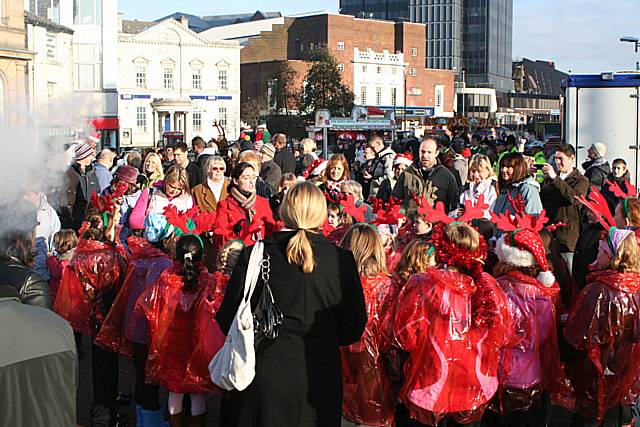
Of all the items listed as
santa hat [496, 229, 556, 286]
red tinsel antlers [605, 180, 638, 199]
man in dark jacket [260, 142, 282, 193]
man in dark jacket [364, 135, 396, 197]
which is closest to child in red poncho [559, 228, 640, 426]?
santa hat [496, 229, 556, 286]

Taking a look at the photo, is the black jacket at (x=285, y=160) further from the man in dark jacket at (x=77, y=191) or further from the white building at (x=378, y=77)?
the white building at (x=378, y=77)

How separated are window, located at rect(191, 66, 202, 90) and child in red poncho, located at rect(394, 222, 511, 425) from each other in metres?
72.9

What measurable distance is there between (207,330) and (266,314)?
4.90 ft

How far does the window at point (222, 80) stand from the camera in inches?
3059

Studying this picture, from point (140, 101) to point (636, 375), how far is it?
70.2 m

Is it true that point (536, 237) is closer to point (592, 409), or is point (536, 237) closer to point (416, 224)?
point (592, 409)

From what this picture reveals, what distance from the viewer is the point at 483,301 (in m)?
4.99

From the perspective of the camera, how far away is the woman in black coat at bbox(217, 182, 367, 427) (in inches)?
164

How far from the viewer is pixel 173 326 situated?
223 inches

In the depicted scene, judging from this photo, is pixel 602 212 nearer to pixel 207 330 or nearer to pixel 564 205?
pixel 564 205

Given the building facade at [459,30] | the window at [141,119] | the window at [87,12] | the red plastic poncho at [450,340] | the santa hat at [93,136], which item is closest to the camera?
the red plastic poncho at [450,340]

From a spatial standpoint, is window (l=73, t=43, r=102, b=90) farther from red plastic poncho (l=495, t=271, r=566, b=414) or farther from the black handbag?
the black handbag

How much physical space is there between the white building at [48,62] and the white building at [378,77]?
276ft

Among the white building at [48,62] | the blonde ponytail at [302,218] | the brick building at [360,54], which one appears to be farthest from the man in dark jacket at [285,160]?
the brick building at [360,54]
